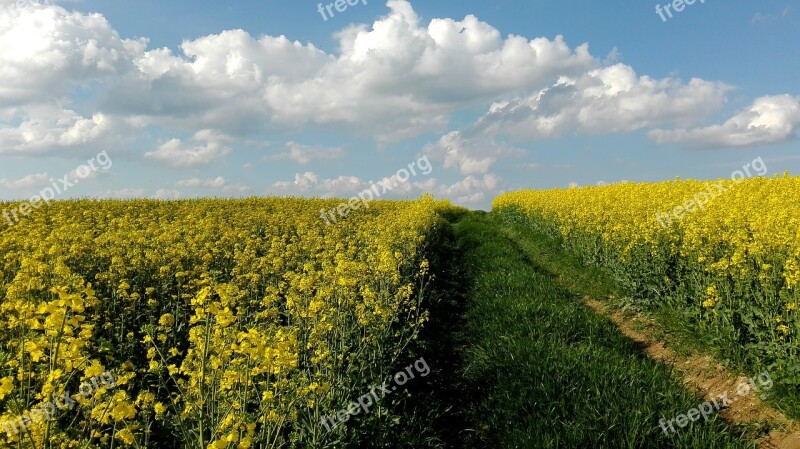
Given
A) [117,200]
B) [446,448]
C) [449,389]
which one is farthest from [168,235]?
[117,200]

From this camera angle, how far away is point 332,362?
17.9ft

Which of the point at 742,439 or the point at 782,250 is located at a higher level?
the point at 782,250

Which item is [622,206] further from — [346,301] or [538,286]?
[346,301]

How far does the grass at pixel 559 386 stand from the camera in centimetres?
526

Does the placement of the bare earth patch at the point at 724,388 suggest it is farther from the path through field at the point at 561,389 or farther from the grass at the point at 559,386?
the grass at the point at 559,386

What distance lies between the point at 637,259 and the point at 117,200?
24819 mm

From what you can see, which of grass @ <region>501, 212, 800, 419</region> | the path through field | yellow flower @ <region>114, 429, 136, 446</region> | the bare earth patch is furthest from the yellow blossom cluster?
grass @ <region>501, 212, 800, 419</region>

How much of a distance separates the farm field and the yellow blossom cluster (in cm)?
4

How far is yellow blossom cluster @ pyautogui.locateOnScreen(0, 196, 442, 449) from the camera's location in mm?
3664

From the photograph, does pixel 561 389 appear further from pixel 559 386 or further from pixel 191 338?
pixel 191 338

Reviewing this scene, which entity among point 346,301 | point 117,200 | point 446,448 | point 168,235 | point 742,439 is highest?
point 117,200

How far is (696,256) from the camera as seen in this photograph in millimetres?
9305

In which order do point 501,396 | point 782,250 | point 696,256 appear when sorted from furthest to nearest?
point 696,256 → point 782,250 → point 501,396

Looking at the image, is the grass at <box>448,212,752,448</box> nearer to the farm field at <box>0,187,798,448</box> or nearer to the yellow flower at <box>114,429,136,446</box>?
the farm field at <box>0,187,798,448</box>
